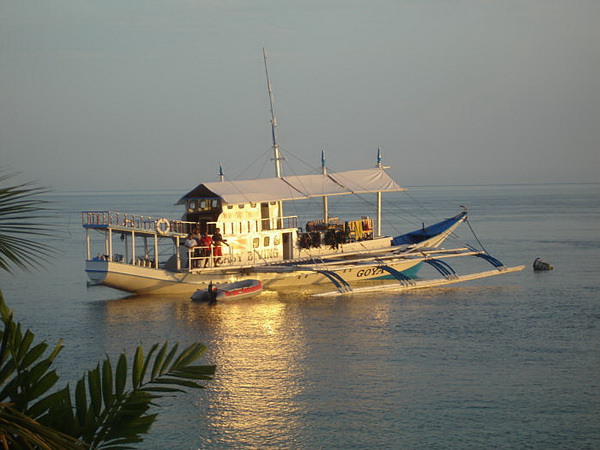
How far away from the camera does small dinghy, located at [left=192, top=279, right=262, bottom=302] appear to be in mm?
37875

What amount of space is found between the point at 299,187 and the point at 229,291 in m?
8.72

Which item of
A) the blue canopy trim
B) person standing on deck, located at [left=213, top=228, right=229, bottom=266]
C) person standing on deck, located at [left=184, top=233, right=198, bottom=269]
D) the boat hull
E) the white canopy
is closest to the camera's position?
the boat hull

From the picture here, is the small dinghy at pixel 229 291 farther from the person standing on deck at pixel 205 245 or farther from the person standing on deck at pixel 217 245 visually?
the person standing on deck at pixel 205 245

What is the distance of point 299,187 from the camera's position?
4391cm

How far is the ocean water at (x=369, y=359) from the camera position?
63.6ft

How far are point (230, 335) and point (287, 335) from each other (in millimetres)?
2278

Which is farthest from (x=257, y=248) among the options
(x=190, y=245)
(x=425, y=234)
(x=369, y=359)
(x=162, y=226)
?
(x=369, y=359)

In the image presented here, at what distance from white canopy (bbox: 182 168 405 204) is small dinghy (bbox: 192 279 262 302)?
4254 millimetres

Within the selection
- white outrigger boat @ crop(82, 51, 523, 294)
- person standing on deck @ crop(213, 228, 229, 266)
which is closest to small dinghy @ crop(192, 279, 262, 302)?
white outrigger boat @ crop(82, 51, 523, 294)

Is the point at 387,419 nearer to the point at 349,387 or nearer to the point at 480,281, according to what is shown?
the point at 349,387

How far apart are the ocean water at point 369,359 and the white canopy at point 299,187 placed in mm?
5464

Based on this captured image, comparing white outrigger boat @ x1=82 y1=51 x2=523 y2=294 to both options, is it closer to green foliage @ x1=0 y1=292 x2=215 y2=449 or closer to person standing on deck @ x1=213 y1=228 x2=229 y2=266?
person standing on deck @ x1=213 y1=228 x2=229 y2=266

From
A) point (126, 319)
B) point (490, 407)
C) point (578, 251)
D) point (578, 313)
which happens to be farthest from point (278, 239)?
point (578, 251)

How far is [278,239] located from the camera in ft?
138
